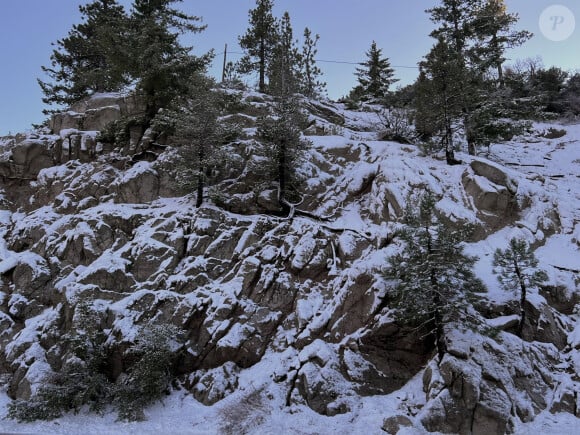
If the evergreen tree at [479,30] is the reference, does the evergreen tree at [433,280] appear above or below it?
below

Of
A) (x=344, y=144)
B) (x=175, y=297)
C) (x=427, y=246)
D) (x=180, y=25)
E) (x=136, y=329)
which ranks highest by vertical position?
(x=180, y=25)

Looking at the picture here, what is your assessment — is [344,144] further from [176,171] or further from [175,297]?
[175,297]

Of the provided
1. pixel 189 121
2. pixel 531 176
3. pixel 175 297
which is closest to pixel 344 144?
pixel 189 121

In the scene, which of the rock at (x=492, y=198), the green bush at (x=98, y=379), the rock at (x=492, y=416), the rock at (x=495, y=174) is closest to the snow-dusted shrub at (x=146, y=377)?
the green bush at (x=98, y=379)

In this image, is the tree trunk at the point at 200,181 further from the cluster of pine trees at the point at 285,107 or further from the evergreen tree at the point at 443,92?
the evergreen tree at the point at 443,92

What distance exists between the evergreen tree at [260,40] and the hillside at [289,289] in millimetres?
10657

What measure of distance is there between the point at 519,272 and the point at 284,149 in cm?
1056

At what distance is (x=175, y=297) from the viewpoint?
13438 mm

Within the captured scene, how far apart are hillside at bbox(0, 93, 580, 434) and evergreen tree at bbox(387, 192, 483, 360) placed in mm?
651

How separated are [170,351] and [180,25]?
73.3 feet

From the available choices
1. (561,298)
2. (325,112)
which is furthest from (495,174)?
(325,112)

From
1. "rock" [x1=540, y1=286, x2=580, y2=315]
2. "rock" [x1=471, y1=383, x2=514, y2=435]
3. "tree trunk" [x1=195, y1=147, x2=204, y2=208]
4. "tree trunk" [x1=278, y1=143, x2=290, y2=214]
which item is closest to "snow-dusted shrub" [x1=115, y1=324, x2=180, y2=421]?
"tree trunk" [x1=195, y1=147, x2=204, y2=208]

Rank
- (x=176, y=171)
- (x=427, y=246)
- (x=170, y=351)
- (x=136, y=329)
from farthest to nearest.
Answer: (x=176, y=171) < (x=136, y=329) < (x=170, y=351) < (x=427, y=246)

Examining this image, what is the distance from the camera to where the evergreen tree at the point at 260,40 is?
95.0 ft
